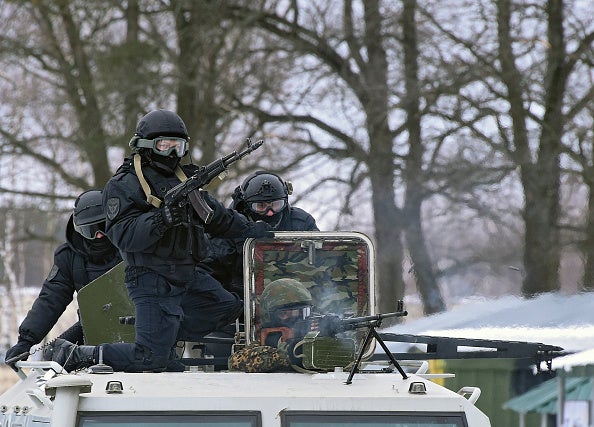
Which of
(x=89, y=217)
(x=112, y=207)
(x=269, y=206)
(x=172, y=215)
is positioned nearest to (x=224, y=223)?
(x=172, y=215)

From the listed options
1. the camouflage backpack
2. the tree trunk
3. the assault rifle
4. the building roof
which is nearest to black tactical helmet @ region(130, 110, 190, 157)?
the assault rifle

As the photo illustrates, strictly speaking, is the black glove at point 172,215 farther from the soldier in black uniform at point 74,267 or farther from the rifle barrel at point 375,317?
the soldier in black uniform at point 74,267

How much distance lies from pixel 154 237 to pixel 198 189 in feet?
1.16

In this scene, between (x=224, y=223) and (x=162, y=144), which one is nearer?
(x=162, y=144)

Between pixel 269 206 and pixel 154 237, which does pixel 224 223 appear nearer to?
pixel 154 237

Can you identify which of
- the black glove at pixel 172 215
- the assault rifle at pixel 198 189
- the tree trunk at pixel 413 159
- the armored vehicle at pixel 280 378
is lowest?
the armored vehicle at pixel 280 378

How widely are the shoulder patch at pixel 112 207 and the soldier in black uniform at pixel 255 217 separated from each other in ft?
4.29

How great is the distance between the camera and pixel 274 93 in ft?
81.7

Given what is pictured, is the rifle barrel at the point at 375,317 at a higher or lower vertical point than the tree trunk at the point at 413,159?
lower

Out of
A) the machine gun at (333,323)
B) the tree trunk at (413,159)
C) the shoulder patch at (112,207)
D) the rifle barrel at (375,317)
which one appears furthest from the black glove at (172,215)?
the tree trunk at (413,159)

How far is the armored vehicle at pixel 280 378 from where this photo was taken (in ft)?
20.7

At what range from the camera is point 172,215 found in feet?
25.1

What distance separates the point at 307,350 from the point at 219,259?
208 centimetres

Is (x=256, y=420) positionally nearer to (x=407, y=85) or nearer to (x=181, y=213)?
(x=181, y=213)
